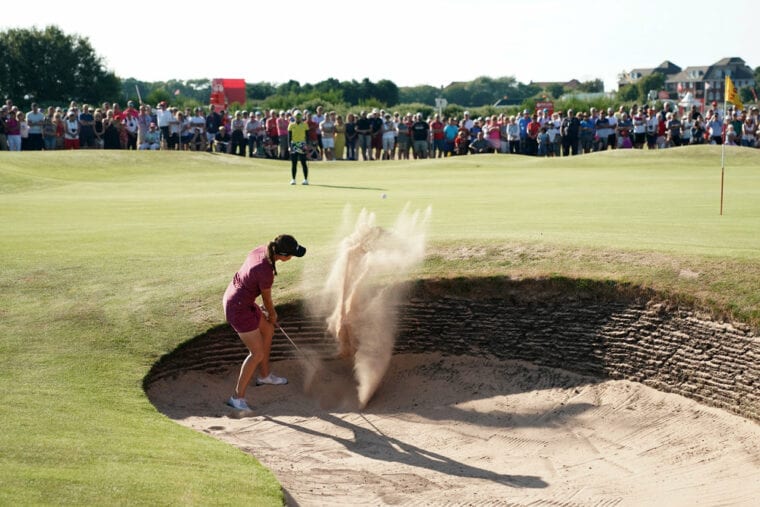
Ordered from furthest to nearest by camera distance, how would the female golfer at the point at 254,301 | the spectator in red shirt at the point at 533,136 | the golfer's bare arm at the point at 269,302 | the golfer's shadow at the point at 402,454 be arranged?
the spectator in red shirt at the point at 533,136
the golfer's bare arm at the point at 269,302
the female golfer at the point at 254,301
the golfer's shadow at the point at 402,454

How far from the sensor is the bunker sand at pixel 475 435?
10.3 meters

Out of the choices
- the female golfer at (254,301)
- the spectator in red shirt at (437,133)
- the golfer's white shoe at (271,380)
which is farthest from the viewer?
the spectator in red shirt at (437,133)

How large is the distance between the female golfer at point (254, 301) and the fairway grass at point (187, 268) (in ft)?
4.09

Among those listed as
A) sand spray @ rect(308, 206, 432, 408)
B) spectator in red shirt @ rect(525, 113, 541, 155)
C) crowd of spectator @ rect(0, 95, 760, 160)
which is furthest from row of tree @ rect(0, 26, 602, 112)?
sand spray @ rect(308, 206, 432, 408)

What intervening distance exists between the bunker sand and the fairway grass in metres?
1.05

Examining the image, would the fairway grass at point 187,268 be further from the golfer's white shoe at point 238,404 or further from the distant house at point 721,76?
the distant house at point 721,76

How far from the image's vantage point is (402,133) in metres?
45.7

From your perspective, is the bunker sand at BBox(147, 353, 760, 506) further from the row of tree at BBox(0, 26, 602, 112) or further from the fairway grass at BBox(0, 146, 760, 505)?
the row of tree at BBox(0, 26, 602, 112)

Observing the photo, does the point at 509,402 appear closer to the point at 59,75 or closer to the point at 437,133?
the point at 437,133

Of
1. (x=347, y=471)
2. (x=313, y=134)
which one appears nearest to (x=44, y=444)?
(x=347, y=471)

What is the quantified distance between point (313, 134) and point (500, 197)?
1909 cm

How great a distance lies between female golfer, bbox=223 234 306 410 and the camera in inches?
463

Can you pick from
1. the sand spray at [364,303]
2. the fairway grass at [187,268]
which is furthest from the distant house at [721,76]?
the sand spray at [364,303]

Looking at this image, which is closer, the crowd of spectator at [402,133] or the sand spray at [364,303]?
the sand spray at [364,303]
